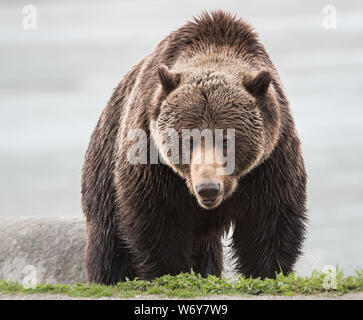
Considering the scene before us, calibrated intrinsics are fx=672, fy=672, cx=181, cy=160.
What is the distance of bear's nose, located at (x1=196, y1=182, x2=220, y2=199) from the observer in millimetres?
7234

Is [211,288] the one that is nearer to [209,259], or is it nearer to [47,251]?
[209,259]

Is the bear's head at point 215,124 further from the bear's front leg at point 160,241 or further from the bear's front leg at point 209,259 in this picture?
the bear's front leg at point 209,259

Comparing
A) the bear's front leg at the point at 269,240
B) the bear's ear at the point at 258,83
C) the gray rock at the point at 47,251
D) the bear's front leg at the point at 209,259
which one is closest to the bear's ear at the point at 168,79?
the bear's ear at the point at 258,83

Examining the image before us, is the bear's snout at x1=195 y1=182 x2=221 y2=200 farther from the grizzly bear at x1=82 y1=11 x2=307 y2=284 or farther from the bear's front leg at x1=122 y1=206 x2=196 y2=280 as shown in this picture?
the bear's front leg at x1=122 y1=206 x2=196 y2=280

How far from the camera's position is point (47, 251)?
1491 centimetres

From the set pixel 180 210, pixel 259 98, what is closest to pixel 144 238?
pixel 180 210

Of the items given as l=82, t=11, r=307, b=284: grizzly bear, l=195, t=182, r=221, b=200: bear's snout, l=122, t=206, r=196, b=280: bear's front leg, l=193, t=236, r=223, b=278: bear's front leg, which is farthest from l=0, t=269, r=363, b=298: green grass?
l=193, t=236, r=223, b=278: bear's front leg

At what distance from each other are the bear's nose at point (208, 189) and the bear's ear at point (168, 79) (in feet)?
4.92

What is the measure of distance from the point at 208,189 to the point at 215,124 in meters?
0.89

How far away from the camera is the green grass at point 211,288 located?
736cm

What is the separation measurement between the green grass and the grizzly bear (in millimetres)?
918

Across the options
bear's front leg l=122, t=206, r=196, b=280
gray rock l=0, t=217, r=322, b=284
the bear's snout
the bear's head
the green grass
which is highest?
the bear's head

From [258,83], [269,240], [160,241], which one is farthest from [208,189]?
[269,240]

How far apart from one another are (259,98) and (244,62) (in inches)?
27.9
